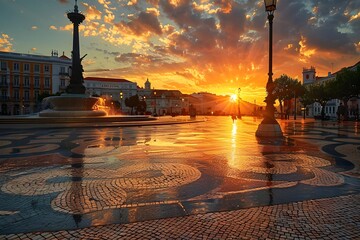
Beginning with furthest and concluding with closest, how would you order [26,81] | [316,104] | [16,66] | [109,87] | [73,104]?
1. [109,87]
2. [316,104]
3. [26,81]
4. [16,66]
5. [73,104]

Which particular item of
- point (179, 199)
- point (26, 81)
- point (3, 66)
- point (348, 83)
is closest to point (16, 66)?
point (3, 66)

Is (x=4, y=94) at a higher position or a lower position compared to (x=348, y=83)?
lower

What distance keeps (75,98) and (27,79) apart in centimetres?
6491

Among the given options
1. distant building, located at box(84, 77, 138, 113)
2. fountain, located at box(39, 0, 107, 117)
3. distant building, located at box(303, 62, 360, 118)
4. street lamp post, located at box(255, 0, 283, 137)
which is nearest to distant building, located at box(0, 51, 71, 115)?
distant building, located at box(84, 77, 138, 113)

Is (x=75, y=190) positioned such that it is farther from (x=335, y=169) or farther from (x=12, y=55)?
(x=12, y=55)

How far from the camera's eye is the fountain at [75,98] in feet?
106

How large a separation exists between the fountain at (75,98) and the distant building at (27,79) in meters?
53.2

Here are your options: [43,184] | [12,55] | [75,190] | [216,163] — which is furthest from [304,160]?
[12,55]

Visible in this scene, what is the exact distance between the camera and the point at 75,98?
108ft

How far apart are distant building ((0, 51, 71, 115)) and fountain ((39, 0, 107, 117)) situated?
53.2 metres

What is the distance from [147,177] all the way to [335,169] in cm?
489

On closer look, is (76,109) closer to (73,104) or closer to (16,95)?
(73,104)

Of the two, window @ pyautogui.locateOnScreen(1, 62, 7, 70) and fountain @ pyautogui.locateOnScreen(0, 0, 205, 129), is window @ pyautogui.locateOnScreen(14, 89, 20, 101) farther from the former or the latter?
fountain @ pyautogui.locateOnScreen(0, 0, 205, 129)

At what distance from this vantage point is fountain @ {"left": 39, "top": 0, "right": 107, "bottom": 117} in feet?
106
